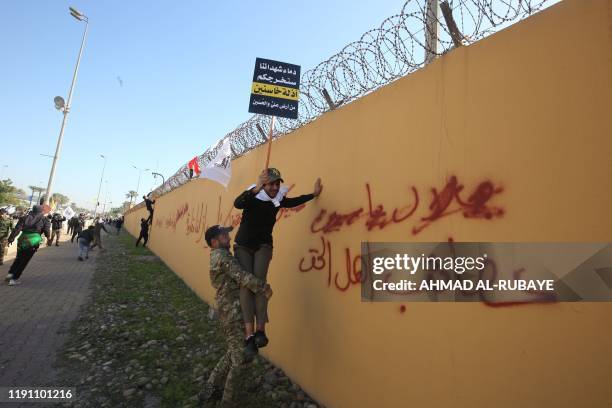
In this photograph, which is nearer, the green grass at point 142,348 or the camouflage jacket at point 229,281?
the camouflage jacket at point 229,281

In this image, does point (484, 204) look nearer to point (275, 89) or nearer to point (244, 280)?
point (244, 280)

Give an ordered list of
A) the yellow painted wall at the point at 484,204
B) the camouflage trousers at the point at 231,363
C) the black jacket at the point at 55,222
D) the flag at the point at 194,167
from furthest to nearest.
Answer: the black jacket at the point at 55,222 → the flag at the point at 194,167 → the camouflage trousers at the point at 231,363 → the yellow painted wall at the point at 484,204

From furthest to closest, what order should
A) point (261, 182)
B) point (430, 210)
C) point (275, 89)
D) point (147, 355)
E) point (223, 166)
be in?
point (223, 166), point (275, 89), point (147, 355), point (261, 182), point (430, 210)

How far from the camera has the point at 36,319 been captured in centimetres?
434

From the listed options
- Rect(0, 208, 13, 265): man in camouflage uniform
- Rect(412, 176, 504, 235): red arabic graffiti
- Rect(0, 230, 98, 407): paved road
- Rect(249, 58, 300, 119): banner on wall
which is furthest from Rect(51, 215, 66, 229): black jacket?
Rect(412, 176, 504, 235): red arabic graffiti

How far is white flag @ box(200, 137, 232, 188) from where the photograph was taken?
5832 mm

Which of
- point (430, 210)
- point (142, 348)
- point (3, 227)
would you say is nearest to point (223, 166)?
point (142, 348)

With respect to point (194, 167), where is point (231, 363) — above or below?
below

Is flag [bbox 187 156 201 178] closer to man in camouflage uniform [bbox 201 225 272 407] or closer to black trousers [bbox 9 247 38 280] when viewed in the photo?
black trousers [bbox 9 247 38 280]

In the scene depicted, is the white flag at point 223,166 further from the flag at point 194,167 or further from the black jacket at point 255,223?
the black jacket at point 255,223

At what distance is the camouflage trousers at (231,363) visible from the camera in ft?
8.07

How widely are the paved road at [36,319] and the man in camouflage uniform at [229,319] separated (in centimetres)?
133

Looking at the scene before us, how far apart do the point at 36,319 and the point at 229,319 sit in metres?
3.33

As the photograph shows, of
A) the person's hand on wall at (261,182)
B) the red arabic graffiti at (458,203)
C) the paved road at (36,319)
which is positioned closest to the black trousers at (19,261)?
the paved road at (36,319)
